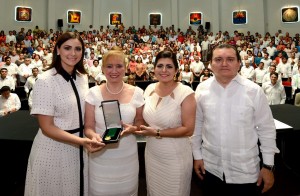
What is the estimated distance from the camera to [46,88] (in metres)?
1.82

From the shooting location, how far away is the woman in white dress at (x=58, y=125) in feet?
5.90

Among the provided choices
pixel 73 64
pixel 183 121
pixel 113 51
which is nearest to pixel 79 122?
pixel 73 64

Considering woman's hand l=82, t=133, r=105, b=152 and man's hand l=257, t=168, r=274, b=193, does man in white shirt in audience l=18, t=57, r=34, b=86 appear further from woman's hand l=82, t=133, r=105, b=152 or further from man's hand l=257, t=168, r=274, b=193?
man's hand l=257, t=168, r=274, b=193

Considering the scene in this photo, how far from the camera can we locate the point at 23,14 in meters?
19.5

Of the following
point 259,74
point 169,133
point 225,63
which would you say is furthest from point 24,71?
point 225,63

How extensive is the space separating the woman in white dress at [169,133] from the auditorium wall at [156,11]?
20164mm

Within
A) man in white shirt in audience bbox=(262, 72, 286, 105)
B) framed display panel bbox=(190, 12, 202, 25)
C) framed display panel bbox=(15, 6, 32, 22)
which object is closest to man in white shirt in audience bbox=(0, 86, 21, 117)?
man in white shirt in audience bbox=(262, 72, 286, 105)

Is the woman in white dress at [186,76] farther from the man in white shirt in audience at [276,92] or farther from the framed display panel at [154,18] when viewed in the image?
the framed display panel at [154,18]

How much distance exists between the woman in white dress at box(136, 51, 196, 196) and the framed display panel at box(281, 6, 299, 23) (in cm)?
2115

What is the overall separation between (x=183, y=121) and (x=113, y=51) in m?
0.77

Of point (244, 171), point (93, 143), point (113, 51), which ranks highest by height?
point (113, 51)

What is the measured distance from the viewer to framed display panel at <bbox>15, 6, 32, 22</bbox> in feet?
63.7

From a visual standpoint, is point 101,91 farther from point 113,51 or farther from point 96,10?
point 96,10

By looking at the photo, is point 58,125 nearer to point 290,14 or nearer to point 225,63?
point 225,63
